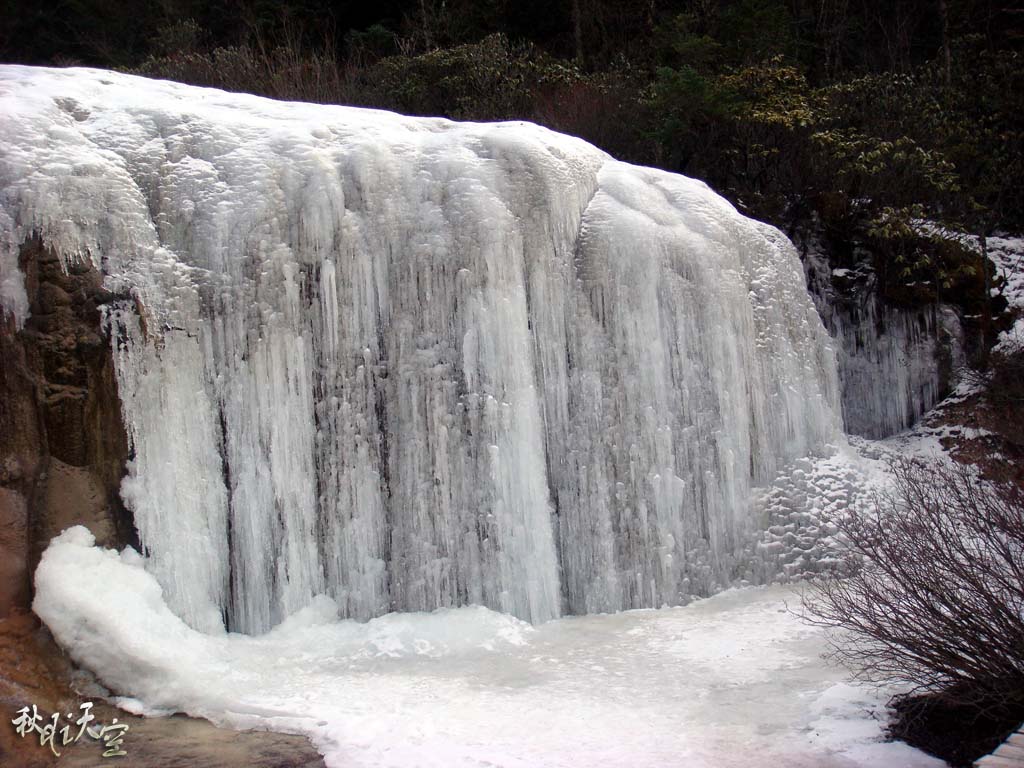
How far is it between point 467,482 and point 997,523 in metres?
3.58

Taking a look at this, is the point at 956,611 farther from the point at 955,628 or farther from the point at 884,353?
the point at 884,353

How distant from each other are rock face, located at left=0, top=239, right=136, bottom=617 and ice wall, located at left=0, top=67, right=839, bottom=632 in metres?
0.12

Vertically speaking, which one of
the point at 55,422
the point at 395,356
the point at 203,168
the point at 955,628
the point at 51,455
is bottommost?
the point at 955,628

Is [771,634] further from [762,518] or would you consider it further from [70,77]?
[70,77]

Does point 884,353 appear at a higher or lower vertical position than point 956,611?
higher

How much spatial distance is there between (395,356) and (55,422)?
2.34 metres

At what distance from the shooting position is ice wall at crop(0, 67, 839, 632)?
22.0 ft

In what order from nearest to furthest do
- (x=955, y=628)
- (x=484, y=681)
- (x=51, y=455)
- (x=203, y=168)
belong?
(x=955, y=628) < (x=484, y=681) < (x=51, y=455) < (x=203, y=168)

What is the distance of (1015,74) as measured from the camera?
14977 millimetres

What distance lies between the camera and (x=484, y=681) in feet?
20.0

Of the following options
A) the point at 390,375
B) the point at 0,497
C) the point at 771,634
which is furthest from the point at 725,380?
the point at 0,497

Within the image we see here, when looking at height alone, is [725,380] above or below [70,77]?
below

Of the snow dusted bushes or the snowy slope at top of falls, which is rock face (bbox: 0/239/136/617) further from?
the snow dusted bushes

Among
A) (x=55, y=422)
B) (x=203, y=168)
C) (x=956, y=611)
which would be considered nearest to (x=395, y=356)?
(x=203, y=168)
